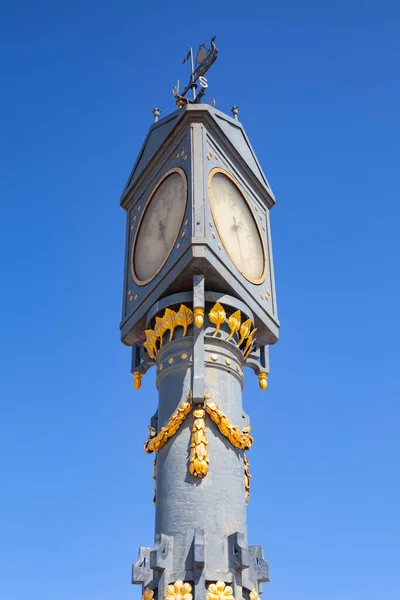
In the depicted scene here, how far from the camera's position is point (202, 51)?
21359mm

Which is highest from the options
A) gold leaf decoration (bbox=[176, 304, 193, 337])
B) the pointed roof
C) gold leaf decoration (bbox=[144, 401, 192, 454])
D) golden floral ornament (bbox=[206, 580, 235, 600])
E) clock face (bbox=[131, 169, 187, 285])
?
the pointed roof

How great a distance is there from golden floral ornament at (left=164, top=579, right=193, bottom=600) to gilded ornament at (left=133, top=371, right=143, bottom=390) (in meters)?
5.17

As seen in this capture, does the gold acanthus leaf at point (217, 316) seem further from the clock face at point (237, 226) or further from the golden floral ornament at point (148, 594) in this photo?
the golden floral ornament at point (148, 594)

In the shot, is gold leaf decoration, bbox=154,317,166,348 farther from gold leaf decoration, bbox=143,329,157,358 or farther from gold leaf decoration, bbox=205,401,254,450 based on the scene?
gold leaf decoration, bbox=205,401,254,450

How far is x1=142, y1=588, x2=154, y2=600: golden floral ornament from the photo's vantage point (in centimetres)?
1433

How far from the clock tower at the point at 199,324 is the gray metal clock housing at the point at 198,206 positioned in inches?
1.4

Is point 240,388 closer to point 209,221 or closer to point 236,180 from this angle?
point 209,221

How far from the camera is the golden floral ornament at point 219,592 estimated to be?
13.9m

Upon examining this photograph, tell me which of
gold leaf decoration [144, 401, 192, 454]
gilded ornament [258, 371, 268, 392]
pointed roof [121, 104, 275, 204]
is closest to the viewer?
gold leaf decoration [144, 401, 192, 454]

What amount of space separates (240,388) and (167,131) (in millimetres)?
6442

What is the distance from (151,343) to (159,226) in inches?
113

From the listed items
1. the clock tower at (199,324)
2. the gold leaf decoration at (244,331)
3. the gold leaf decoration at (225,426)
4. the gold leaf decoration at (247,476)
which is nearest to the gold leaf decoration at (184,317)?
the clock tower at (199,324)

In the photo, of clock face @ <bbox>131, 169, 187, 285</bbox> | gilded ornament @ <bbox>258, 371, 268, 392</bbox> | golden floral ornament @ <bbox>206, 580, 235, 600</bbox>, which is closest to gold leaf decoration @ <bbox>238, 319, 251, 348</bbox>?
gilded ornament @ <bbox>258, 371, 268, 392</bbox>

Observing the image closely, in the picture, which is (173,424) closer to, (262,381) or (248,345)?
(248,345)
